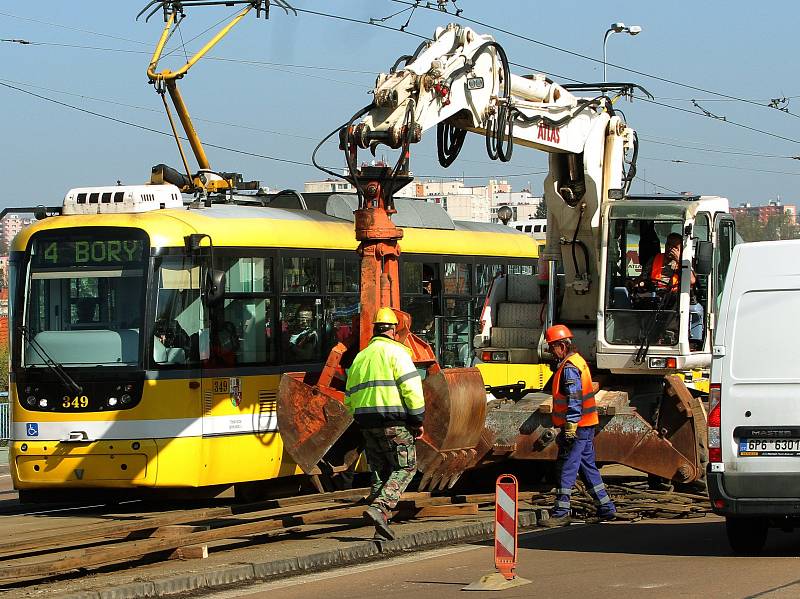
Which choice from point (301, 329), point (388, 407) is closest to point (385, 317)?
point (388, 407)

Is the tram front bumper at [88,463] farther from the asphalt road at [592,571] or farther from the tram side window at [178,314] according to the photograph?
the asphalt road at [592,571]

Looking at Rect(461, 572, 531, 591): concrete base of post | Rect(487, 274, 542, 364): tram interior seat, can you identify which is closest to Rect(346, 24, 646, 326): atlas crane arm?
Rect(487, 274, 542, 364): tram interior seat

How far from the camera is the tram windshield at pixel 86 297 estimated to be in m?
16.5

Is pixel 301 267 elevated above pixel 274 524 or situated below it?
above

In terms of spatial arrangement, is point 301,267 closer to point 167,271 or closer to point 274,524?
point 167,271

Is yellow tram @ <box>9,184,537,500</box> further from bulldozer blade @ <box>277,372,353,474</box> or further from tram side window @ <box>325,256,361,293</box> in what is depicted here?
bulldozer blade @ <box>277,372,353,474</box>

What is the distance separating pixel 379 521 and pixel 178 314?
4.77m

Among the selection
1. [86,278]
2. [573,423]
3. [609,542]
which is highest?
[86,278]

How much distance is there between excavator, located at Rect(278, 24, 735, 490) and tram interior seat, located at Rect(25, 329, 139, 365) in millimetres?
2490

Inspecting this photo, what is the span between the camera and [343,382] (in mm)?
14562

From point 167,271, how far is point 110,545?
4.50m

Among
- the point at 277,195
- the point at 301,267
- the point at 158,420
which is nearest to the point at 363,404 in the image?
the point at 158,420

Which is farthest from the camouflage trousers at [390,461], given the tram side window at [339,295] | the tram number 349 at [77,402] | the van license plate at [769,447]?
the tram side window at [339,295]

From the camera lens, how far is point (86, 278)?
54.6ft
